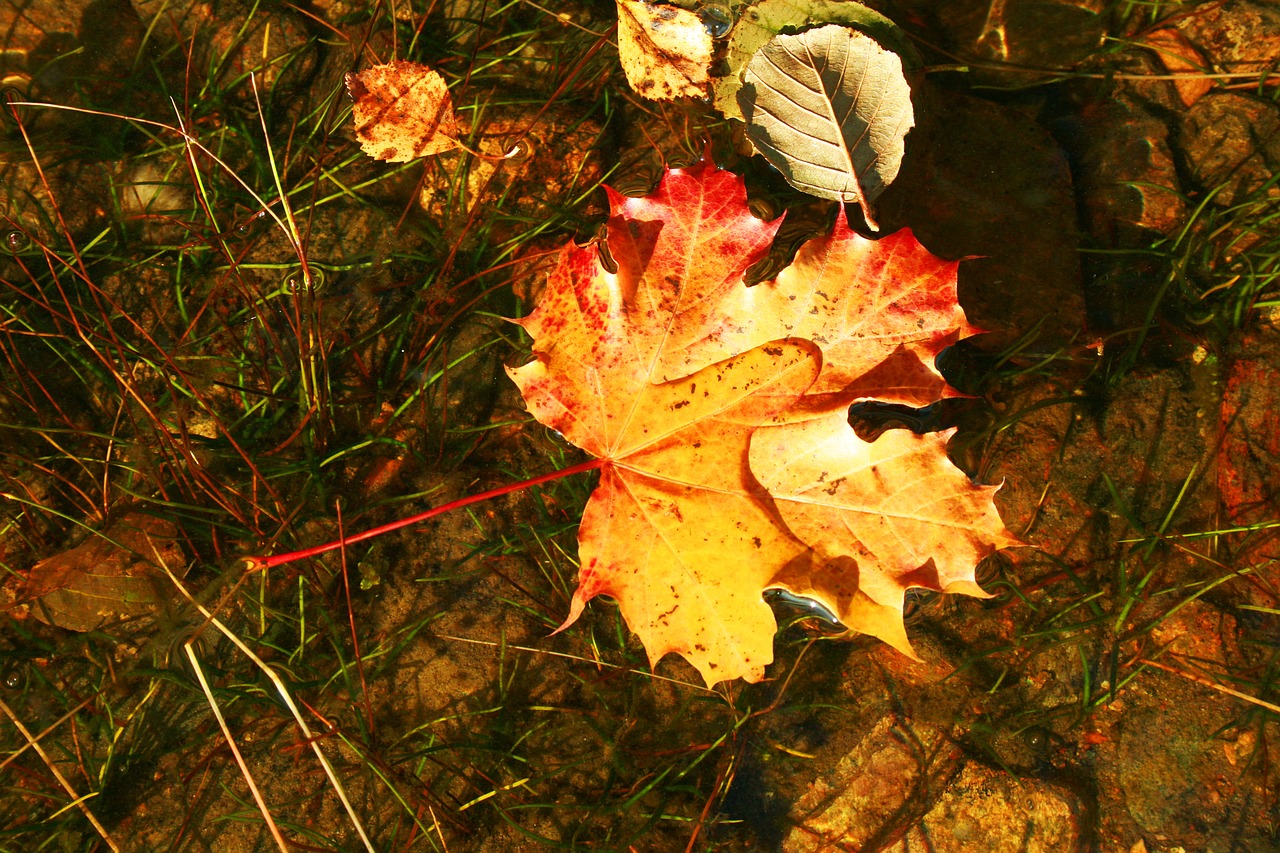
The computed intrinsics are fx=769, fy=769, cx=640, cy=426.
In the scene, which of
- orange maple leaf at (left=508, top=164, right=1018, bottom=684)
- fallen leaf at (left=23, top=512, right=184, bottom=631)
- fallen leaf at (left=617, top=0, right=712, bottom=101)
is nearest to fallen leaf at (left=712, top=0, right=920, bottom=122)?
fallen leaf at (left=617, top=0, right=712, bottom=101)

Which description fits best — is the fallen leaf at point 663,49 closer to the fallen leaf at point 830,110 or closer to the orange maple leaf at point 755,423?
the fallen leaf at point 830,110

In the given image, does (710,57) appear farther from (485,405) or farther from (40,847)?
(40,847)

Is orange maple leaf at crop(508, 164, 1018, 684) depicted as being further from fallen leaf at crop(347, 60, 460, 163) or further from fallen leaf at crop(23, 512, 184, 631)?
fallen leaf at crop(23, 512, 184, 631)

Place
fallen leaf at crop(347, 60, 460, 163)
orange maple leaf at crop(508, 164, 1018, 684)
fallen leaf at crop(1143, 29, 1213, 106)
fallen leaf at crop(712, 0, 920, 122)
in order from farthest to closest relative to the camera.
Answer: fallen leaf at crop(1143, 29, 1213, 106) → fallen leaf at crop(347, 60, 460, 163) → fallen leaf at crop(712, 0, 920, 122) → orange maple leaf at crop(508, 164, 1018, 684)

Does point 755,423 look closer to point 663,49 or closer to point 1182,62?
point 663,49

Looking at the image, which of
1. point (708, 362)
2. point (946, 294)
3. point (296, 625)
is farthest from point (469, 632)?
point (946, 294)

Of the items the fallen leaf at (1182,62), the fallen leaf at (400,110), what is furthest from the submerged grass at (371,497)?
the fallen leaf at (1182,62)

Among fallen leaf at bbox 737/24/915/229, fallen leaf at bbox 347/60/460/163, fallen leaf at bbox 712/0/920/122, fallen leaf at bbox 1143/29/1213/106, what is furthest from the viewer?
fallen leaf at bbox 1143/29/1213/106
